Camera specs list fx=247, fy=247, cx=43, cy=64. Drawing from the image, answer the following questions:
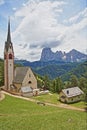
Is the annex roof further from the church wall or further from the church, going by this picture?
the church wall

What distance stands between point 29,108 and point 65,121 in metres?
12.0

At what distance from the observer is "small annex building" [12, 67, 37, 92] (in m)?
54.4

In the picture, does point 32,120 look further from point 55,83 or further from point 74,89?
point 55,83

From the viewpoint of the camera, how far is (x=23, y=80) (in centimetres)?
5481

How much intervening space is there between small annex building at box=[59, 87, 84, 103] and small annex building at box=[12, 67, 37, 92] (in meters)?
8.09

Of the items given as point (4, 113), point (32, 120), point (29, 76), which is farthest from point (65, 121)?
point (29, 76)

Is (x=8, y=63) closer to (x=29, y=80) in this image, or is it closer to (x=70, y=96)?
(x=29, y=80)

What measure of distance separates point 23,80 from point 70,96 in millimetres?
11927

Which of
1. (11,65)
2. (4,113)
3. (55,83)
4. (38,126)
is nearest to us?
(38,126)

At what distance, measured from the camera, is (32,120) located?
25844mm

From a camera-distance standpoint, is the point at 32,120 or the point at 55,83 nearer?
the point at 32,120

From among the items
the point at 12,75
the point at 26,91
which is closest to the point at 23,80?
the point at 12,75

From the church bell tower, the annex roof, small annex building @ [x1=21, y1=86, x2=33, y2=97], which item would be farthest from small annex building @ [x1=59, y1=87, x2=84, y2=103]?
the church bell tower

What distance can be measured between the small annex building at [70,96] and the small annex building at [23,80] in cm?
809
